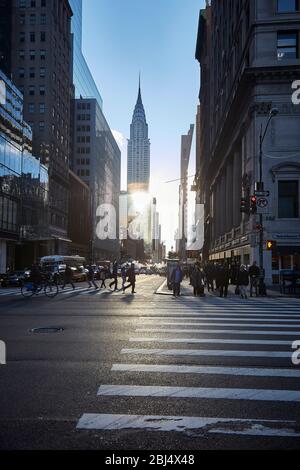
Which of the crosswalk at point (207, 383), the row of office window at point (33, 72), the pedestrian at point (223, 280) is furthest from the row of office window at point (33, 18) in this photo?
the crosswalk at point (207, 383)

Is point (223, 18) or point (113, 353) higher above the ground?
point (223, 18)

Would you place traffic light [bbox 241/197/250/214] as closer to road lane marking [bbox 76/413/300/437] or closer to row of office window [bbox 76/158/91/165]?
road lane marking [bbox 76/413/300/437]

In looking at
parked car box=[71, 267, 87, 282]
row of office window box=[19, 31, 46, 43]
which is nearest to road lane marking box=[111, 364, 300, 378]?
parked car box=[71, 267, 87, 282]

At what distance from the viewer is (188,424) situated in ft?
16.0

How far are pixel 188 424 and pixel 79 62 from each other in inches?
4919

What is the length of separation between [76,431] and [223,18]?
2793 inches

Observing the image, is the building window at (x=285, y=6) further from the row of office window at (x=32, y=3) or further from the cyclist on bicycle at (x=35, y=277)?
the row of office window at (x=32, y=3)

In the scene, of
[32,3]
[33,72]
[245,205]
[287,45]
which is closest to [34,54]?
[33,72]

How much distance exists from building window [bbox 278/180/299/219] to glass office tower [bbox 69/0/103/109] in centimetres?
8877

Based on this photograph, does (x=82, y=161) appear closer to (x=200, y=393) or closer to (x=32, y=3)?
(x=32, y=3)

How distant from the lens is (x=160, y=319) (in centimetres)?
1380

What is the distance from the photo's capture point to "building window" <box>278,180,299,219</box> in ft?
127
